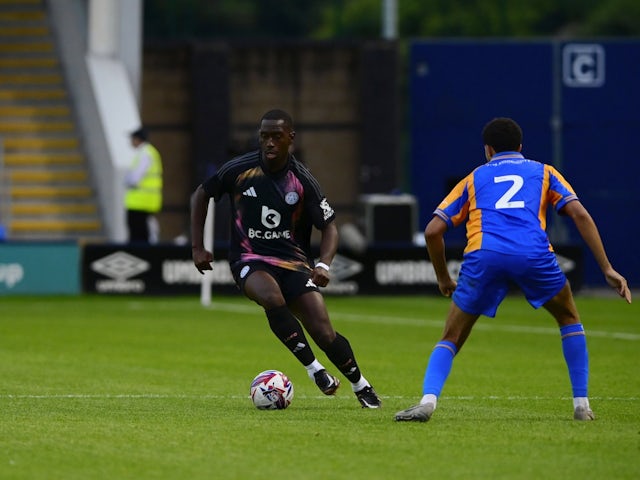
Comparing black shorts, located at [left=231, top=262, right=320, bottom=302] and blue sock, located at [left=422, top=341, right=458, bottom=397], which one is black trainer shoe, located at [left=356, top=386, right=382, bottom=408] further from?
blue sock, located at [left=422, top=341, right=458, bottom=397]

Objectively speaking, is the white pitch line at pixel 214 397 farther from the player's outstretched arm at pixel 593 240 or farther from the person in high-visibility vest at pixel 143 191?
the person in high-visibility vest at pixel 143 191

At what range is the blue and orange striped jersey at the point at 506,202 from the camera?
9758 millimetres

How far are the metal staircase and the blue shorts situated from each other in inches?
817

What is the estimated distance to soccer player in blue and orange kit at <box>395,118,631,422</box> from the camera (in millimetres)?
9672

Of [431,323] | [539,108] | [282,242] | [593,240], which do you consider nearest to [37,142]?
[539,108]

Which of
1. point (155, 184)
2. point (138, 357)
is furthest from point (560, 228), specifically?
point (138, 357)

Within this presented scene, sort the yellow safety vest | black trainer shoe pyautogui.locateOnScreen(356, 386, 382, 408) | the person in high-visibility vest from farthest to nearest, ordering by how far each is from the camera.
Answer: the yellow safety vest < the person in high-visibility vest < black trainer shoe pyautogui.locateOnScreen(356, 386, 382, 408)

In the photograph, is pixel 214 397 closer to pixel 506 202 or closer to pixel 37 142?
pixel 506 202

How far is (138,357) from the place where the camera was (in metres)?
15.8

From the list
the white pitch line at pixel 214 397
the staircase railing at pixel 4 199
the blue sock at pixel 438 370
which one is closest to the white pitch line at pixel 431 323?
the white pitch line at pixel 214 397

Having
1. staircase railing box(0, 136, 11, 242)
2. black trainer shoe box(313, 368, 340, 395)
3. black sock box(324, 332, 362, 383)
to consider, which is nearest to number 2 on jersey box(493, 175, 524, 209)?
black sock box(324, 332, 362, 383)

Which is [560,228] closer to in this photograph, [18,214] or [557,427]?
[18,214]

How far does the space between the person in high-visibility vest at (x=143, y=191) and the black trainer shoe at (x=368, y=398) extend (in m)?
15.1

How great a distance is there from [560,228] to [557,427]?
21574 millimetres
